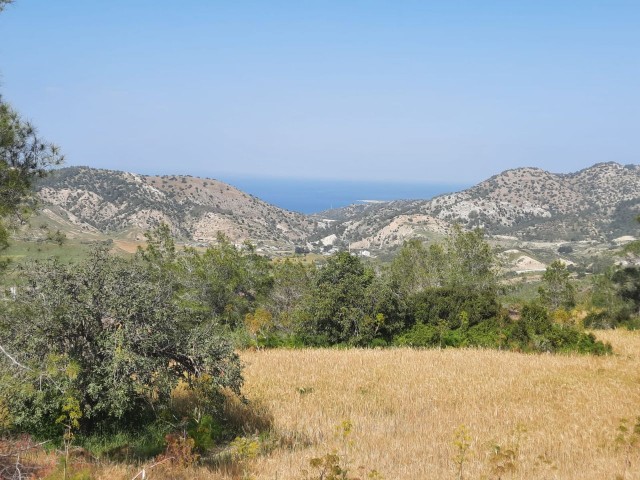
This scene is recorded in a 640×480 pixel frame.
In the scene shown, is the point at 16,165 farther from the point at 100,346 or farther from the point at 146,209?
the point at 146,209

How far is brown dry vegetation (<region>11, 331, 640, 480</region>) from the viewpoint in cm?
842

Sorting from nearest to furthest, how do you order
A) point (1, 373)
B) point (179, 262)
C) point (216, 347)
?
point (1, 373)
point (216, 347)
point (179, 262)

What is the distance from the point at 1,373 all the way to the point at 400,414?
768 centimetres

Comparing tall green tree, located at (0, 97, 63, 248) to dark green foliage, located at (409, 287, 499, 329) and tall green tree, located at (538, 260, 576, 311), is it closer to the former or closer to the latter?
dark green foliage, located at (409, 287, 499, 329)

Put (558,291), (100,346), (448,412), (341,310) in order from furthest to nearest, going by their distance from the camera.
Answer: (558,291), (341,310), (448,412), (100,346)

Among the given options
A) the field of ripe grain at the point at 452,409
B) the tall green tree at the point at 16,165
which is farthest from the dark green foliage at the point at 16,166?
the field of ripe grain at the point at 452,409

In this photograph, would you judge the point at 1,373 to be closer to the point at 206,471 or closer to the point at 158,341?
the point at 158,341

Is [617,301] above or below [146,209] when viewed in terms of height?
below

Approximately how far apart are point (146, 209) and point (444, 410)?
493 ft

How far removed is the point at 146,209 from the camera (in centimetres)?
15250

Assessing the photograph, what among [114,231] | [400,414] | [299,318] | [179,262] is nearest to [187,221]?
[114,231]

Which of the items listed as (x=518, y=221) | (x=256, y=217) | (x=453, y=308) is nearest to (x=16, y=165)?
(x=453, y=308)

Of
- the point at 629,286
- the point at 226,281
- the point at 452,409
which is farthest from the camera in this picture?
the point at 629,286

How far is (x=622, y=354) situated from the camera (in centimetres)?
1856
